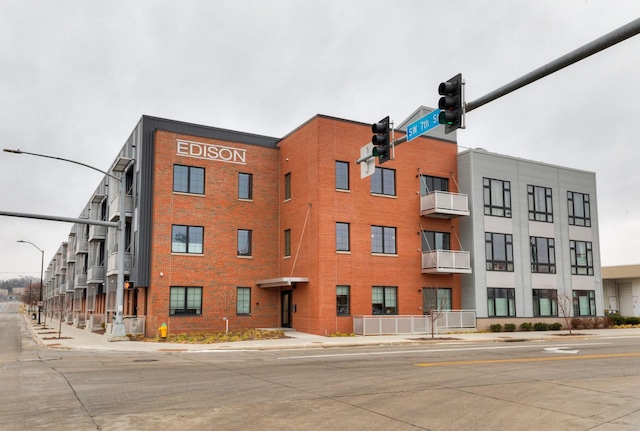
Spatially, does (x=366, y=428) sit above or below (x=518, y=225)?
below

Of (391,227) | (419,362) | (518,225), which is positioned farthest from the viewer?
(518,225)

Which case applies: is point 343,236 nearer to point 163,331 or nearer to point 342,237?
point 342,237

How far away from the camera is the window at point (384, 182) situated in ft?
111

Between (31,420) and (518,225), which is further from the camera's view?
(518,225)

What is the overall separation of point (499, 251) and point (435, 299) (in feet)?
19.5

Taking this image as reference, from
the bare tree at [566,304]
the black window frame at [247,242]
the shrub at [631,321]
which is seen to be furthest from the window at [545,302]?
the black window frame at [247,242]

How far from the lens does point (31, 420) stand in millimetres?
9195

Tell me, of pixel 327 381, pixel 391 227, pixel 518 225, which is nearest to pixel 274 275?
pixel 391 227

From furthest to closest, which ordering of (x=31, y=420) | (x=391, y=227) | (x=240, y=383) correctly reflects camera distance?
(x=391, y=227) < (x=240, y=383) < (x=31, y=420)

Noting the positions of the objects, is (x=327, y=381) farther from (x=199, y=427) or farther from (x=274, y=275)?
(x=274, y=275)

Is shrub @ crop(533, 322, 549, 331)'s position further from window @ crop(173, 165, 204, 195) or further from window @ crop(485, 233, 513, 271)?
window @ crop(173, 165, 204, 195)

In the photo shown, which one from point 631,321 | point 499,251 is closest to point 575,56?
point 499,251

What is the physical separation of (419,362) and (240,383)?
265 inches

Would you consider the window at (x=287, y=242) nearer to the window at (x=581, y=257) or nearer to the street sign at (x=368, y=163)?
the street sign at (x=368, y=163)
